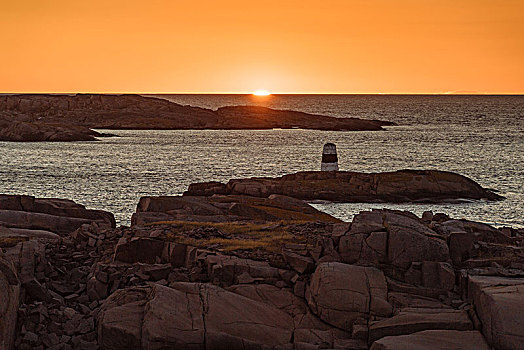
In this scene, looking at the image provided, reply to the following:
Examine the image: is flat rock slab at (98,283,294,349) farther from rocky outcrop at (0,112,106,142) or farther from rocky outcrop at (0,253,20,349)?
rocky outcrop at (0,112,106,142)

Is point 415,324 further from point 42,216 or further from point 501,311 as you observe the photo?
point 42,216

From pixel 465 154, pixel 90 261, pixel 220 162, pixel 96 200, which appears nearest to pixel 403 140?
pixel 465 154

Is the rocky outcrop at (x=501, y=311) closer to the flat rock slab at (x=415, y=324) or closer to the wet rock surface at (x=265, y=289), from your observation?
the wet rock surface at (x=265, y=289)

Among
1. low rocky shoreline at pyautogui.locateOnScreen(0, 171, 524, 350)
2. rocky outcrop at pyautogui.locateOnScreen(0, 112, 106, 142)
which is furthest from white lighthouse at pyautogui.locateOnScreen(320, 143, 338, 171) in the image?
rocky outcrop at pyautogui.locateOnScreen(0, 112, 106, 142)

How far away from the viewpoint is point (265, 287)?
62.5 feet

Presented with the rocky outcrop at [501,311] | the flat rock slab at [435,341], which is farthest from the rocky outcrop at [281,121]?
the flat rock slab at [435,341]

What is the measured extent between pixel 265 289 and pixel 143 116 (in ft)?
480

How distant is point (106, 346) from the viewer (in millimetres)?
16719

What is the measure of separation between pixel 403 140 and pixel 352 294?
110m

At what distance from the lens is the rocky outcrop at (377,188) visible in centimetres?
5000

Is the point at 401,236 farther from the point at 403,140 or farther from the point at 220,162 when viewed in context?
the point at 403,140

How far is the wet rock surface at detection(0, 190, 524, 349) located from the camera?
16.3 m

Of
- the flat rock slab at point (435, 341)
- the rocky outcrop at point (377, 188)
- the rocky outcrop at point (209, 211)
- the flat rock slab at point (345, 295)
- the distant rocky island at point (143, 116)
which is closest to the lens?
the flat rock slab at point (435, 341)

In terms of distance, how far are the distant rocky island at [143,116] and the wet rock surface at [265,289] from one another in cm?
11915
